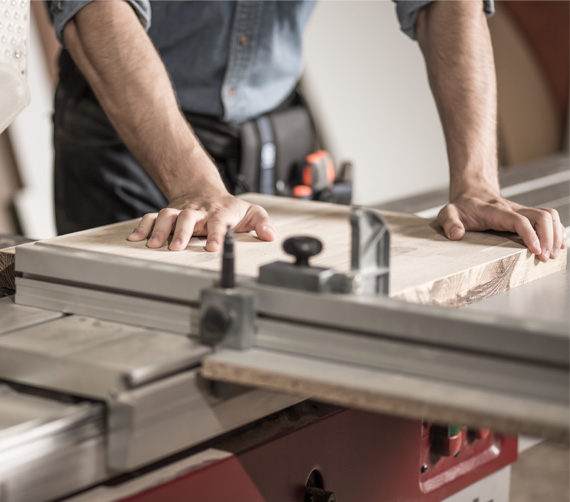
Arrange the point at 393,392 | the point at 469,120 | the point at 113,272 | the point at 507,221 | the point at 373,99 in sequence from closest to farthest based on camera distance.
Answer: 1. the point at 393,392
2. the point at 113,272
3. the point at 507,221
4. the point at 469,120
5. the point at 373,99

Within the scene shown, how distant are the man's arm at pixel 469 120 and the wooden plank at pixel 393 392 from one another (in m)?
0.50

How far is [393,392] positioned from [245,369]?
0.16 meters

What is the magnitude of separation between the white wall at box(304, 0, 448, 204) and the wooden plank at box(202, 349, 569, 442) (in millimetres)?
2870

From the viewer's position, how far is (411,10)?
5.94 ft

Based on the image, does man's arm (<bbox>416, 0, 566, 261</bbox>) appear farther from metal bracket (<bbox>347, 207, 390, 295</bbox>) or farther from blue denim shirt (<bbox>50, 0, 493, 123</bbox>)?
metal bracket (<bbox>347, 207, 390, 295</bbox>)


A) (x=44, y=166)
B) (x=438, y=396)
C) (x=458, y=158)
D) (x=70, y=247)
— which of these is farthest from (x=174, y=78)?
(x=44, y=166)

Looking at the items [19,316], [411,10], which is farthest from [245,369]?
[411,10]

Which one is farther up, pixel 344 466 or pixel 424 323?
pixel 424 323

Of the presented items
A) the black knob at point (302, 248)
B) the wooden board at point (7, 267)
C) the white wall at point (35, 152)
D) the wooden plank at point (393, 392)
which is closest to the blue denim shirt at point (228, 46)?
the wooden board at point (7, 267)

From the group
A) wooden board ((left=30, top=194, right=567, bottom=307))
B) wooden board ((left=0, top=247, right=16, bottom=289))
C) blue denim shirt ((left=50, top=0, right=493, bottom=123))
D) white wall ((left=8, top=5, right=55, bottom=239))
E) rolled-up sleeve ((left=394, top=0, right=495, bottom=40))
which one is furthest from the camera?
white wall ((left=8, top=5, right=55, bottom=239))

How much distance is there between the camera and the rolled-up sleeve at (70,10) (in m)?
1.55

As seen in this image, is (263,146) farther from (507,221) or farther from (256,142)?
(507,221)

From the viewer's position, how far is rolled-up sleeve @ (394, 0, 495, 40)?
70.6 inches

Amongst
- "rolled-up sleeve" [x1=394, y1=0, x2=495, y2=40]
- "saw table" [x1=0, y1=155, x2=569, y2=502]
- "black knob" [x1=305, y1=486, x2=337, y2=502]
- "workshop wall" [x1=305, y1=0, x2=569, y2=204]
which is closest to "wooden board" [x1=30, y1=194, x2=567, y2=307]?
"saw table" [x1=0, y1=155, x2=569, y2=502]
